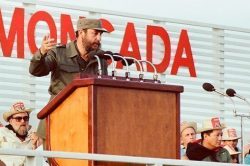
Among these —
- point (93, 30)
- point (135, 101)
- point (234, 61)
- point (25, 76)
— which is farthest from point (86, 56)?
point (234, 61)

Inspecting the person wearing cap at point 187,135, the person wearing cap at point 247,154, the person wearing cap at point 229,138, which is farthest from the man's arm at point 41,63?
the person wearing cap at point 229,138

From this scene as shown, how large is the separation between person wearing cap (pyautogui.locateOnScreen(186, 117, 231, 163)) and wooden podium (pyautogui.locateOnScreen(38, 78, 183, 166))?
6.75 feet

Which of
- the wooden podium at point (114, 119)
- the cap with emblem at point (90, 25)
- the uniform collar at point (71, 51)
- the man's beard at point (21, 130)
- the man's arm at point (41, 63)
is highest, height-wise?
the cap with emblem at point (90, 25)

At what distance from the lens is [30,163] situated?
7.63 metres

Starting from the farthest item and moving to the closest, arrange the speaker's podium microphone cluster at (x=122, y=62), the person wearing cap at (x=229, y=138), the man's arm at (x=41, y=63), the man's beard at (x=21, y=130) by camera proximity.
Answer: the person wearing cap at (x=229, y=138)
the man's beard at (x=21, y=130)
the man's arm at (x=41, y=63)
the speaker's podium microphone cluster at (x=122, y=62)

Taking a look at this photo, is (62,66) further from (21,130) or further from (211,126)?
(211,126)

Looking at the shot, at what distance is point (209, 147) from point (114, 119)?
9.03 feet

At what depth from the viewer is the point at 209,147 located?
1062 cm

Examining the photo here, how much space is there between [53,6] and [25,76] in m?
0.96

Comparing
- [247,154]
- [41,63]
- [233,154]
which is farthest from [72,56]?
[247,154]

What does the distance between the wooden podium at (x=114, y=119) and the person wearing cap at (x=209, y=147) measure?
206 cm

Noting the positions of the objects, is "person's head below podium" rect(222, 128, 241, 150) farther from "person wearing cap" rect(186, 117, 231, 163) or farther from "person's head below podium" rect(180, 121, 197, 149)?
"person wearing cap" rect(186, 117, 231, 163)

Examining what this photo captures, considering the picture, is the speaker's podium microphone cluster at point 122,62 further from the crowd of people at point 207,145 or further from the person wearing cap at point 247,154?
the person wearing cap at point 247,154

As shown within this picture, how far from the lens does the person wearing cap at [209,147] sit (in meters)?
10.4
